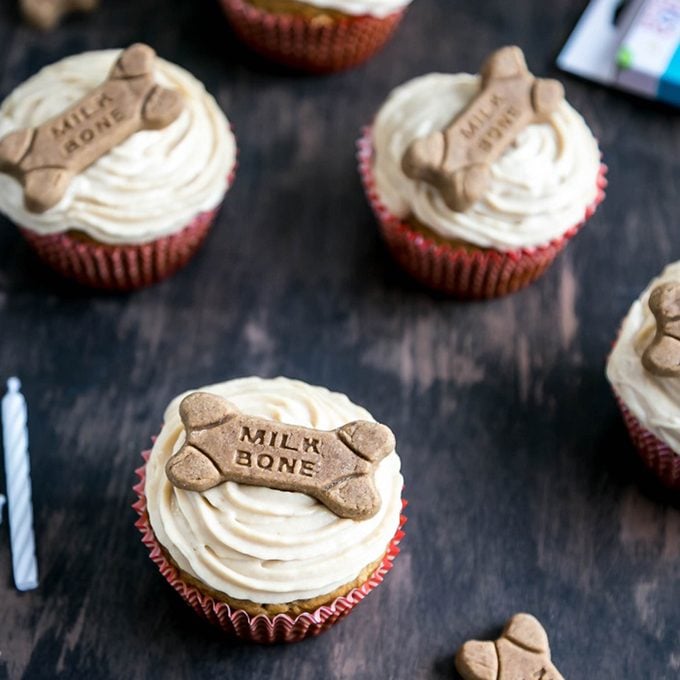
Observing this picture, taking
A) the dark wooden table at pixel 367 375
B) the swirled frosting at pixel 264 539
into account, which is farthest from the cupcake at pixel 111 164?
the swirled frosting at pixel 264 539

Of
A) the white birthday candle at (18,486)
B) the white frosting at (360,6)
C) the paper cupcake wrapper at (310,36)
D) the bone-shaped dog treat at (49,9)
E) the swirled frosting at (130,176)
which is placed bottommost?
the white birthday candle at (18,486)

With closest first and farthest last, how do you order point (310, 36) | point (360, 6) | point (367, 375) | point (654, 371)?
point (654, 371), point (367, 375), point (360, 6), point (310, 36)

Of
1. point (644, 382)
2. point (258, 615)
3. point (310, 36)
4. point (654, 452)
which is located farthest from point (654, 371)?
point (310, 36)

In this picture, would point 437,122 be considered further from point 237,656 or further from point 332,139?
point 237,656

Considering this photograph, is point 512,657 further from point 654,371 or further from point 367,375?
point 367,375

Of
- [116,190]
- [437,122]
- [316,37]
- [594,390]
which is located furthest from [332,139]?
[594,390]

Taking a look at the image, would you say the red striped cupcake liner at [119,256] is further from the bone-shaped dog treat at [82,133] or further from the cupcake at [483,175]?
the cupcake at [483,175]
